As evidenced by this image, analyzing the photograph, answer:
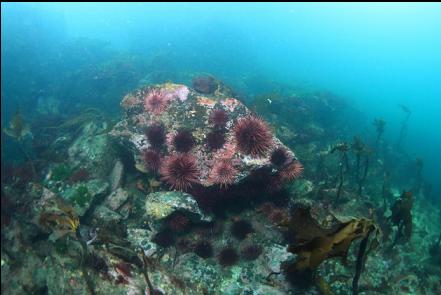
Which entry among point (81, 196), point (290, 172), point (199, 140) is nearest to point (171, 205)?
point (199, 140)

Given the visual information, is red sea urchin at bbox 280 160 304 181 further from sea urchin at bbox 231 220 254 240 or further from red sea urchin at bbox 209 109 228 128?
red sea urchin at bbox 209 109 228 128

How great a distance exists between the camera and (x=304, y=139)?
61.0 feet

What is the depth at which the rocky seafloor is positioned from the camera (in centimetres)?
649

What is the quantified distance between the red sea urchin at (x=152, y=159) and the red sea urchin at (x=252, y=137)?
7.55 ft

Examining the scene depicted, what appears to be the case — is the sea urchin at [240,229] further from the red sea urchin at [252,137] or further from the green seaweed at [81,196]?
the green seaweed at [81,196]

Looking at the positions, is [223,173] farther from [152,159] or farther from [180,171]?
[152,159]

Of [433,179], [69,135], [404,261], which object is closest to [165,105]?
[69,135]

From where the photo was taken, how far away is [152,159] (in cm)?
934

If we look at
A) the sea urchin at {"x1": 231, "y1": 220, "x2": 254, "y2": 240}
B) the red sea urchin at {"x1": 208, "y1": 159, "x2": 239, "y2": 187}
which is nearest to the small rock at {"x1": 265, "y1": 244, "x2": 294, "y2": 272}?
the sea urchin at {"x1": 231, "y1": 220, "x2": 254, "y2": 240}

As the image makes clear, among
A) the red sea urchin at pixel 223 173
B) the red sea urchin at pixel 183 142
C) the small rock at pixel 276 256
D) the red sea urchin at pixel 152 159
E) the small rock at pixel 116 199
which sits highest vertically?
the red sea urchin at pixel 183 142

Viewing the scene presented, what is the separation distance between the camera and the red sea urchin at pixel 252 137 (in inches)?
344

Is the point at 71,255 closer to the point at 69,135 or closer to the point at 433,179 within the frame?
the point at 69,135

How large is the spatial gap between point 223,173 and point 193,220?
150 centimetres

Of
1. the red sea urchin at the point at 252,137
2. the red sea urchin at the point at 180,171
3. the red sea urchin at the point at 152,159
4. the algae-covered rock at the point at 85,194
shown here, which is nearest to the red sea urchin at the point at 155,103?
the red sea urchin at the point at 152,159
